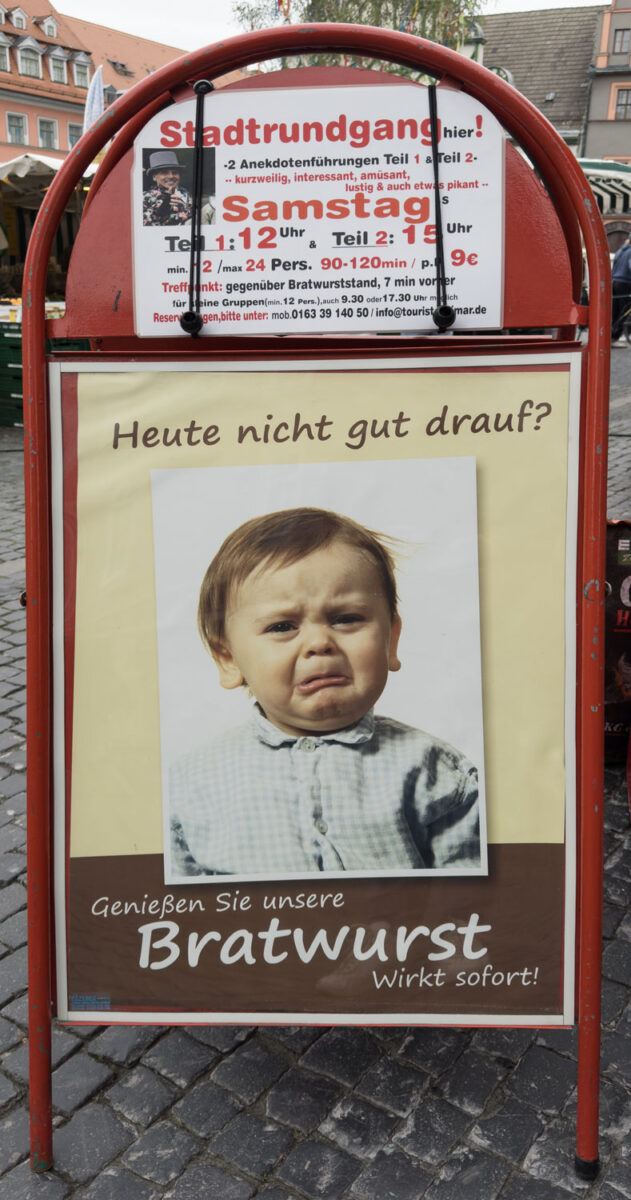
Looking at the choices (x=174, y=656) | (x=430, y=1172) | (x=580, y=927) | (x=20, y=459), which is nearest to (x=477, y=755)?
(x=580, y=927)

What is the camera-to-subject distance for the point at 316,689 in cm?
197

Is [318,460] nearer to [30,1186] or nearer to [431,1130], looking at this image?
[431,1130]

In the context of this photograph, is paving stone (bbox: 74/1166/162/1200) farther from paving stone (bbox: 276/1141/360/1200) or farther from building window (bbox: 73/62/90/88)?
building window (bbox: 73/62/90/88)

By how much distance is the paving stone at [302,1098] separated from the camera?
2.15 m

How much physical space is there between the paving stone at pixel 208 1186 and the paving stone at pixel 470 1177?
1.23 feet

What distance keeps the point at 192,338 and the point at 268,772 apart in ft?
2.92

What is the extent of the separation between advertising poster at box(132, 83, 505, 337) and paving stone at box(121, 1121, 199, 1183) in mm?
1689

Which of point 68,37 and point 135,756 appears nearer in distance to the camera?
point 135,756

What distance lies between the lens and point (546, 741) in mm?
1959

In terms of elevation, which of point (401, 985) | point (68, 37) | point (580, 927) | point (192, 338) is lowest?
point (401, 985)

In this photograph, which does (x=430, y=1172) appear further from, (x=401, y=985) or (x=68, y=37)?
(x=68, y=37)

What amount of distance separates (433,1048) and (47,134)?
202 feet

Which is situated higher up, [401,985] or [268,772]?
[268,772]

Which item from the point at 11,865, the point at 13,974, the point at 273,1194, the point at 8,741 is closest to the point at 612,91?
the point at 8,741
